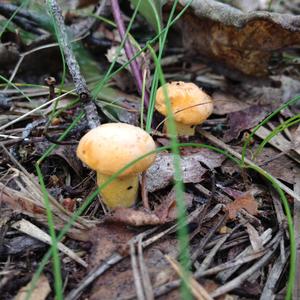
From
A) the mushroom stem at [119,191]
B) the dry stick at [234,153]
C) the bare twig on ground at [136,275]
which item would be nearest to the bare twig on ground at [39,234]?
the bare twig on ground at [136,275]

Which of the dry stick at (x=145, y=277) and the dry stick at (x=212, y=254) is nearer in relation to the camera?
the dry stick at (x=145, y=277)

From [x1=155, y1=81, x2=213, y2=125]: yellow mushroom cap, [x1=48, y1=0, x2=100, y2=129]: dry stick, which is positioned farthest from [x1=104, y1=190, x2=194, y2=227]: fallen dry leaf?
[x1=155, y1=81, x2=213, y2=125]: yellow mushroom cap

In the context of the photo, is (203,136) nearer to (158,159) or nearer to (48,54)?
(158,159)

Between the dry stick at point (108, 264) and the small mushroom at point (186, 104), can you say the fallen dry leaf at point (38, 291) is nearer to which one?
the dry stick at point (108, 264)

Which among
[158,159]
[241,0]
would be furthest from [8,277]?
[241,0]

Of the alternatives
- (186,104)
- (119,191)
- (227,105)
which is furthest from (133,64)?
(119,191)
